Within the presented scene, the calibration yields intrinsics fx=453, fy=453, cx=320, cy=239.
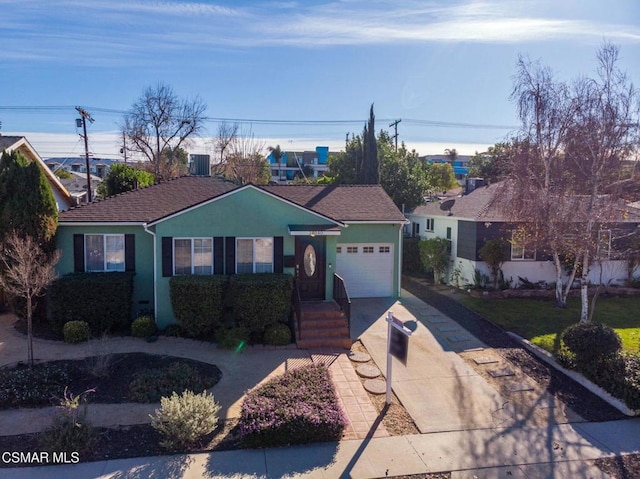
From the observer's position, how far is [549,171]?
15914mm

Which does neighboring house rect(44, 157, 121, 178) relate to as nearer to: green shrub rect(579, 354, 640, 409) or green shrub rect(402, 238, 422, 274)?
green shrub rect(402, 238, 422, 274)

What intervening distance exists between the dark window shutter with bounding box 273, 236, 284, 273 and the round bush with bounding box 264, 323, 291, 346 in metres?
2.00

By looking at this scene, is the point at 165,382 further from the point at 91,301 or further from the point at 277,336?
the point at 91,301

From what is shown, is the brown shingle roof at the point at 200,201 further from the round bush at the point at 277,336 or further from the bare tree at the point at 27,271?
the round bush at the point at 277,336

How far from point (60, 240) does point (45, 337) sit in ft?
10.2

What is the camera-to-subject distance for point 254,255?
13977 millimetres

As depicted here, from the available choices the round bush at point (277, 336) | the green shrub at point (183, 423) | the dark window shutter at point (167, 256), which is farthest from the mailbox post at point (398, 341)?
the dark window shutter at point (167, 256)

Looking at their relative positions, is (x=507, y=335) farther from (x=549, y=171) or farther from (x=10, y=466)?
(x=10, y=466)

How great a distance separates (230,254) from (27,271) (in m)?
5.23

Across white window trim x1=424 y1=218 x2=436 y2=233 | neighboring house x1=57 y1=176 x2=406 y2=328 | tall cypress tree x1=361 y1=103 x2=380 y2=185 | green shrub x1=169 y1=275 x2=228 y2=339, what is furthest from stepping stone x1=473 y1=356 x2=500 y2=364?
tall cypress tree x1=361 y1=103 x2=380 y2=185

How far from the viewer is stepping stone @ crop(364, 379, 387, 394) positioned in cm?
1007

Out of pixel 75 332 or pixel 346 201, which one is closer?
pixel 75 332

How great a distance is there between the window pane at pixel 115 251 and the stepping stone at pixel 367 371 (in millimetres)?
8333

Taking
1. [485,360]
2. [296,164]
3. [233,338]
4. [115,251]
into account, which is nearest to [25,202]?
[115,251]
